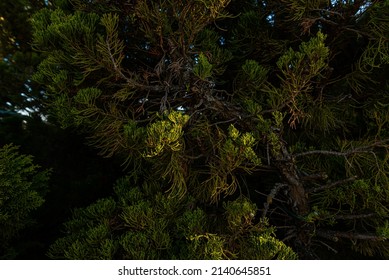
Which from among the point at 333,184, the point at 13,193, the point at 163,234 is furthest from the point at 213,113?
the point at 13,193

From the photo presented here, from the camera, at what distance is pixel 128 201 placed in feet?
8.69

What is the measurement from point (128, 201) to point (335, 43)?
225 centimetres

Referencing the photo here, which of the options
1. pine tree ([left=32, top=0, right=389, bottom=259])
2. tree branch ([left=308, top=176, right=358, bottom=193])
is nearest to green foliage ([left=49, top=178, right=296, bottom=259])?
pine tree ([left=32, top=0, right=389, bottom=259])

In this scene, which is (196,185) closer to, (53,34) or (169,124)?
(169,124)

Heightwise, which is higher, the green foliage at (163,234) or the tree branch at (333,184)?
the tree branch at (333,184)

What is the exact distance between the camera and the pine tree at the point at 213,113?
2143 mm

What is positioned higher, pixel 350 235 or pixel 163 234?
pixel 163 234

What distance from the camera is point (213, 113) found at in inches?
97.0

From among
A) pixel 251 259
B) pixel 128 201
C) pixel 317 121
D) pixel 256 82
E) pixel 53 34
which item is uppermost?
pixel 53 34

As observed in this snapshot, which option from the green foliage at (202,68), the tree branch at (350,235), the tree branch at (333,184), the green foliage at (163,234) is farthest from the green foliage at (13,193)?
the tree branch at (350,235)

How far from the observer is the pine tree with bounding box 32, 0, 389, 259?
214 centimetres

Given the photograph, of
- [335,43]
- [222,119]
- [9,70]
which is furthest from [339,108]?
[9,70]

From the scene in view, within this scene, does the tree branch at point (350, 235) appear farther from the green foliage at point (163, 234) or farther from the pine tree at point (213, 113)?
the green foliage at point (163, 234)

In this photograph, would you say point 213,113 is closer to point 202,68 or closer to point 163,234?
point 202,68
